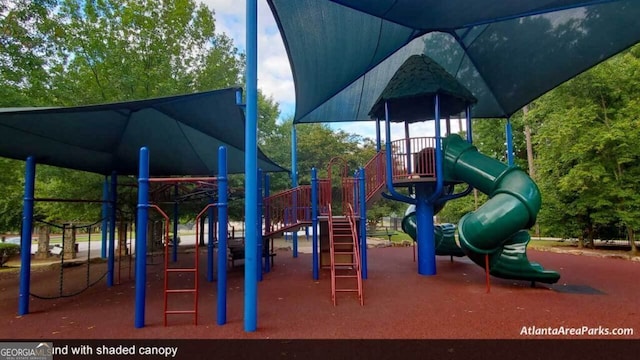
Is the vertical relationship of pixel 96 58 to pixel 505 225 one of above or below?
above

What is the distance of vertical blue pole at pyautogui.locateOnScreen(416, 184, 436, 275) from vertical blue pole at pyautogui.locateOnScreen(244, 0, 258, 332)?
6.27m

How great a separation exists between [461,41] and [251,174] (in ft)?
27.9

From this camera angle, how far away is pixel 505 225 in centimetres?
770

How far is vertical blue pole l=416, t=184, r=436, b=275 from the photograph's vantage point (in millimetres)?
10195

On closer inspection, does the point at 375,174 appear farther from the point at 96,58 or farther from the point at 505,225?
the point at 96,58

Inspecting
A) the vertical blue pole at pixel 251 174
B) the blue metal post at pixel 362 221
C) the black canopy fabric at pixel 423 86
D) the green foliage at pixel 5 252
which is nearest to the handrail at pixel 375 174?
the blue metal post at pixel 362 221

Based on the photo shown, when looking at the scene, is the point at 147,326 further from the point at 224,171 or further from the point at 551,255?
the point at 551,255

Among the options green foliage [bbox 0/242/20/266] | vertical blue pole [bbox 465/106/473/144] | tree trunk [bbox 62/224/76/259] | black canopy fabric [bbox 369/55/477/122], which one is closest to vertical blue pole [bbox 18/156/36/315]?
black canopy fabric [bbox 369/55/477/122]

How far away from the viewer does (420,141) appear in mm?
10234

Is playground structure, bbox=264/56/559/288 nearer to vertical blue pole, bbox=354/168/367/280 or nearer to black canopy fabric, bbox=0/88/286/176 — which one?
vertical blue pole, bbox=354/168/367/280

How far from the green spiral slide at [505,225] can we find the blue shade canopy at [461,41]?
3635mm

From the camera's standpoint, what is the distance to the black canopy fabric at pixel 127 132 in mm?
6113

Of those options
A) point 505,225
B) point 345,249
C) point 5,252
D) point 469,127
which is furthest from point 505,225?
point 5,252

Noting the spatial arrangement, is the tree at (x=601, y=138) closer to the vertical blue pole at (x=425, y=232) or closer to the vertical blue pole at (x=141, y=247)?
the vertical blue pole at (x=425, y=232)
